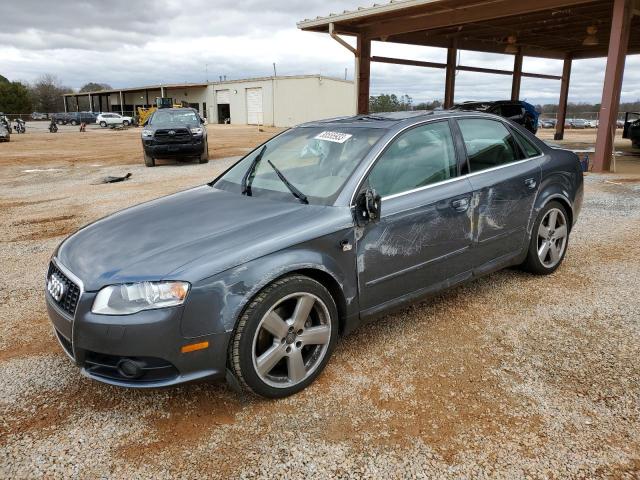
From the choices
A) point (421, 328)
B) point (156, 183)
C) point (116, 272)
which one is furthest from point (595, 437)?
point (156, 183)

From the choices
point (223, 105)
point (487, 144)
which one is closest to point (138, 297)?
point (487, 144)

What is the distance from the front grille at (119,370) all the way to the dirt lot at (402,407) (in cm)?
30

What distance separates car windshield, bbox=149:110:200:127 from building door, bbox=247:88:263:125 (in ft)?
Result: 107

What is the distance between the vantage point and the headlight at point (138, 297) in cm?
239

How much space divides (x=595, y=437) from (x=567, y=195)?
2670 mm

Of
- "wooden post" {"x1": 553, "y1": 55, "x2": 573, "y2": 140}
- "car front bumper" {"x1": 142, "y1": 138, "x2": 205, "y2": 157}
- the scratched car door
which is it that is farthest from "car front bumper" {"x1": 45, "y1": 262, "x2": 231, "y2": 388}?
"wooden post" {"x1": 553, "y1": 55, "x2": 573, "y2": 140}

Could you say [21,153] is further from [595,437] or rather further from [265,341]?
[595,437]

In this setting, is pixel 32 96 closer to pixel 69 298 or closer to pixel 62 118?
pixel 62 118

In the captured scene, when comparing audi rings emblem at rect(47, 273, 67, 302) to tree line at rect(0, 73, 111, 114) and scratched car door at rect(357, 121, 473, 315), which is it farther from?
tree line at rect(0, 73, 111, 114)

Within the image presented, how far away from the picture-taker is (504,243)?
3975 millimetres

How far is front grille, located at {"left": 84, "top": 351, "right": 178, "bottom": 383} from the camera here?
242 cm

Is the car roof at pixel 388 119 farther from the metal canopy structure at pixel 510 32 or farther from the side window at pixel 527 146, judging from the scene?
the metal canopy structure at pixel 510 32

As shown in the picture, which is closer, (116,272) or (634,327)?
(116,272)

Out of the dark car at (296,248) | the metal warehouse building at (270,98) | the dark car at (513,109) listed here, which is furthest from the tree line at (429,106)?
the dark car at (296,248)
